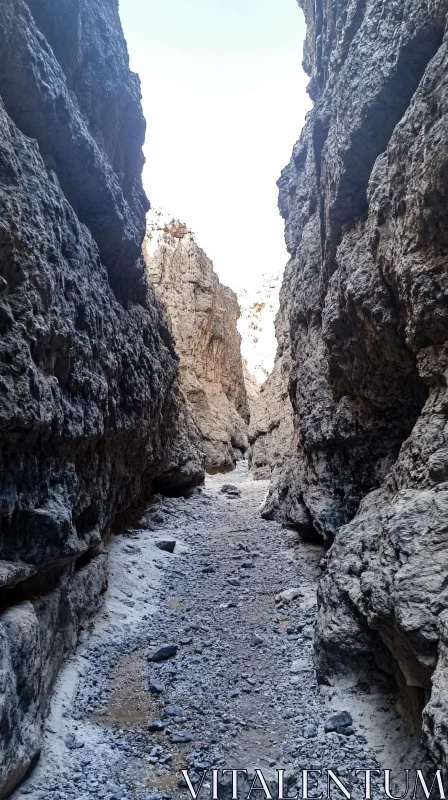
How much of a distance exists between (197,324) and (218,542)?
18.7m

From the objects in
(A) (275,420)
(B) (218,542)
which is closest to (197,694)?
(B) (218,542)

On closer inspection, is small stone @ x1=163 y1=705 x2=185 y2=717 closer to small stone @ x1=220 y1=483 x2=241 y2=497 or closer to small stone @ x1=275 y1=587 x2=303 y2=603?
small stone @ x1=275 y1=587 x2=303 y2=603

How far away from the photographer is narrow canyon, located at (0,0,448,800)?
4.57 meters

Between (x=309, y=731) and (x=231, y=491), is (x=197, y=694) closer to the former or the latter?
(x=309, y=731)

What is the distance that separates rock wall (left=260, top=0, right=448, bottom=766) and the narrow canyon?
37mm

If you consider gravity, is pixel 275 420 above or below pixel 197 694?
above

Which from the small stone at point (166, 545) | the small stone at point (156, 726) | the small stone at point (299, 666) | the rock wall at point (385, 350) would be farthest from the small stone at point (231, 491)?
the small stone at point (156, 726)

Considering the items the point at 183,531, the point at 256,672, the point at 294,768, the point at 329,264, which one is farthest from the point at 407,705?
the point at 183,531

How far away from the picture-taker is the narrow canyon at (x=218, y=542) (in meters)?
4.57

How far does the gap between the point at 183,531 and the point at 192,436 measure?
22.2 ft

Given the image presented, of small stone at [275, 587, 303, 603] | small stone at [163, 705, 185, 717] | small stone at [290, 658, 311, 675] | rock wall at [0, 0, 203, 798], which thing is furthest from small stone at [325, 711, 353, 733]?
small stone at [275, 587, 303, 603]

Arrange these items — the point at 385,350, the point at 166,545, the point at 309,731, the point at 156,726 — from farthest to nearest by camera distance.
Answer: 1. the point at 166,545
2. the point at 385,350
3. the point at 156,726
4. the point at 309,731

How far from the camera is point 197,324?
94.4 feet

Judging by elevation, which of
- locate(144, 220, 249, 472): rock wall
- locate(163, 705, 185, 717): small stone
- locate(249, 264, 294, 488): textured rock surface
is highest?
locate(144, 220, 249, 472): rock wall
